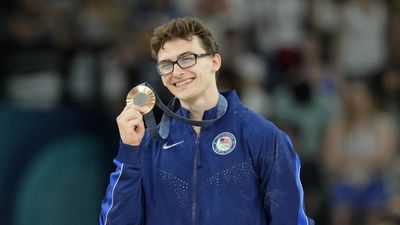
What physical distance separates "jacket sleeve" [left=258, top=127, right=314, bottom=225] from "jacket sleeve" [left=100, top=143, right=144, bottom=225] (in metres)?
0.59

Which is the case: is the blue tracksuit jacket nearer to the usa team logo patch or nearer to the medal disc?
the usa team logo patch

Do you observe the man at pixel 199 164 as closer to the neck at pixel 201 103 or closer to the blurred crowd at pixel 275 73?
the neck at pixel 201 103

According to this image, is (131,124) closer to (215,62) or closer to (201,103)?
(201,103)

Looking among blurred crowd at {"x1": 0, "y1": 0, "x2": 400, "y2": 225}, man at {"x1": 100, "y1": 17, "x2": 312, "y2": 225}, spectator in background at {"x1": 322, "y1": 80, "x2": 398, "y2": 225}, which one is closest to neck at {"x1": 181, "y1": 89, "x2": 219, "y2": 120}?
man at {"x1": 100, "y1": 17, "x2": 312, "y2": 225}

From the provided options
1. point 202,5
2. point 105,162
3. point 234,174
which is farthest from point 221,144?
point 202,5

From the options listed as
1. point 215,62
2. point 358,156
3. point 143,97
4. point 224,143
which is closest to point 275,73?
point 358,156

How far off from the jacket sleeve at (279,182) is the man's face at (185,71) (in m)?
0.41

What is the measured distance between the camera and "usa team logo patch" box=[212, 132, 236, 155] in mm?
4641

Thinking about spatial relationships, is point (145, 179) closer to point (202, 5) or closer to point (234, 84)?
point (234, 84)

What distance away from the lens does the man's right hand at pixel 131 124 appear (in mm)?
4520

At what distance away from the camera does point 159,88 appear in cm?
941

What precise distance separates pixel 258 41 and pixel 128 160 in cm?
712

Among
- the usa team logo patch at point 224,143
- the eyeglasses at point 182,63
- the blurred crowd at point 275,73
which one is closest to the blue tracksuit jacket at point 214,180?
the usa team logo patch at point 224,143

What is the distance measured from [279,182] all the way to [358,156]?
5.09 meters
